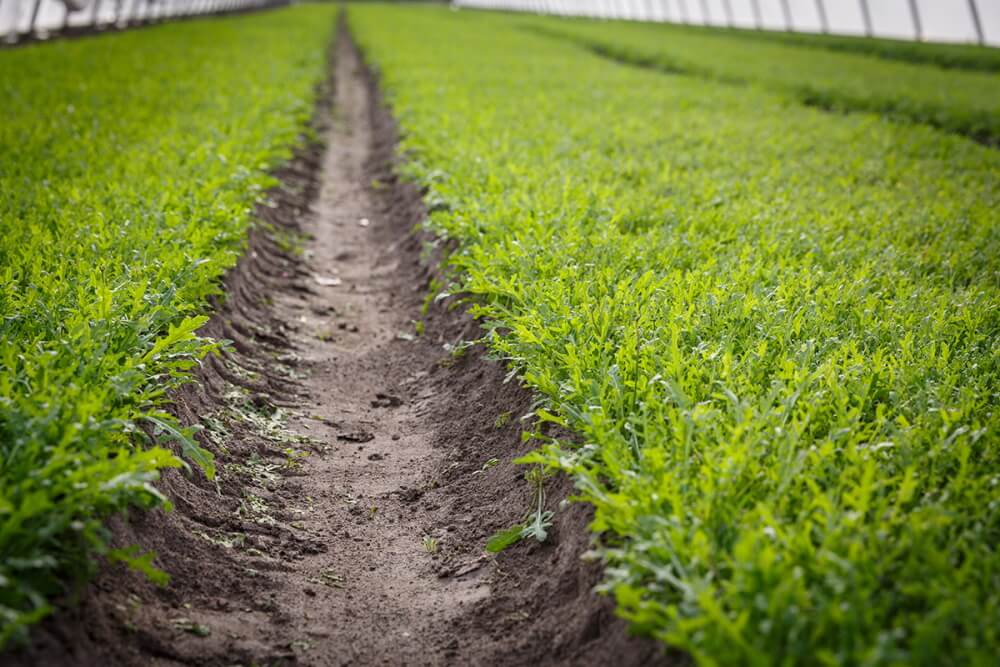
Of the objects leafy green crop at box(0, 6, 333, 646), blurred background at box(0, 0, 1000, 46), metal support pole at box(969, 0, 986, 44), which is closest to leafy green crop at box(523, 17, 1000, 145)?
metal support pole at box(969, 0, 986, 44)

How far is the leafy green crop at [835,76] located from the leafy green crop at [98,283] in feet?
29.2

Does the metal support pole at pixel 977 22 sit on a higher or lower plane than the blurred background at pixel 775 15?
lower

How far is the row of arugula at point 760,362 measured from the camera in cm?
227

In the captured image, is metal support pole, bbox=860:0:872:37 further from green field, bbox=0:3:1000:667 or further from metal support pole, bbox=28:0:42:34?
metal support pole, bbox=28:0:42:34

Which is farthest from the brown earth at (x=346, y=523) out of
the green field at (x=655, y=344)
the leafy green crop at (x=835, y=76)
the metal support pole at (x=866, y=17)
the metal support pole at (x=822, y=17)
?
the metal support pole at (x=822, y=17)

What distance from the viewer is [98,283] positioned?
3955 mm

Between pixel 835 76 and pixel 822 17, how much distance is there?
1245cm

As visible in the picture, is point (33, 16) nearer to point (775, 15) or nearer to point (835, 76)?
point (835, 76)

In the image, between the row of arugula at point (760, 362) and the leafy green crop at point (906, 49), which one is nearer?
the row of arugula at point (760, 362)

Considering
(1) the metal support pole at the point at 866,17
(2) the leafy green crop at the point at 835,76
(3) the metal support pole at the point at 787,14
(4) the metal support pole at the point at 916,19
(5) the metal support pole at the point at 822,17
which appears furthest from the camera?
(3) the metal support pole at the point at 787,14

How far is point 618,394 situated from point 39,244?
3.29 meters

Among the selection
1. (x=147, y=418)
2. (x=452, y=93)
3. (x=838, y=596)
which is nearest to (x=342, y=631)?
(x=147, y=418)

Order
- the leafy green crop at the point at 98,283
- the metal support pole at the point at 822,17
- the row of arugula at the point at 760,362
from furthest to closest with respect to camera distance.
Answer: the metal support pole at the point at 822,17 → the leafy green crop at the point at 98,283 → the row of arugula at the point at 760,362

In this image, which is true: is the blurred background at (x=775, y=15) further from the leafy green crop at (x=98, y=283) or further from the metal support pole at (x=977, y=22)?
the leafy green crop at (x=98, y=283)
